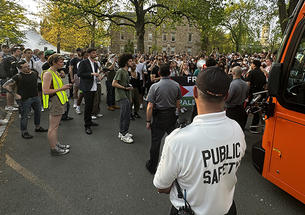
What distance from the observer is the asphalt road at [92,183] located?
9.60 feet

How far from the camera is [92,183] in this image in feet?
11.5

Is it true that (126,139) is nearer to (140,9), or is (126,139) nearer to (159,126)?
(159,126)

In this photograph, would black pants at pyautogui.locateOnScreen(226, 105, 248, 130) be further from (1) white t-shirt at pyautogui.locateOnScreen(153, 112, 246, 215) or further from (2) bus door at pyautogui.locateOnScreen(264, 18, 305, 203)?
(1) white t-shirt at pyautogui.locateOnScreen(153, 112, 246, 215)

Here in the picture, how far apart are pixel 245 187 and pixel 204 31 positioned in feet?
51.4

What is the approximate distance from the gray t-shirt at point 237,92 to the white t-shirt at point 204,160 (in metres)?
3.31

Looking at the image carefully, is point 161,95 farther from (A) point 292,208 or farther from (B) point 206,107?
(A) point 292,208

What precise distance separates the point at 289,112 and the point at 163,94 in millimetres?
1847

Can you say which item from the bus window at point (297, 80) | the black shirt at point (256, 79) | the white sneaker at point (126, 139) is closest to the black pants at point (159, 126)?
the white sneaker at point (126, 139)

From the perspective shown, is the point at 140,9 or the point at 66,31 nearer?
the point at 140,9

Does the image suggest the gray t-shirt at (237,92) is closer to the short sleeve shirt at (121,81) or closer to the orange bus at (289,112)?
the orange bus at (289,112)

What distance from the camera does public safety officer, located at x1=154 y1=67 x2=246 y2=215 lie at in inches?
48.0

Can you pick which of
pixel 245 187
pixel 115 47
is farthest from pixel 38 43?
pixel 115 47

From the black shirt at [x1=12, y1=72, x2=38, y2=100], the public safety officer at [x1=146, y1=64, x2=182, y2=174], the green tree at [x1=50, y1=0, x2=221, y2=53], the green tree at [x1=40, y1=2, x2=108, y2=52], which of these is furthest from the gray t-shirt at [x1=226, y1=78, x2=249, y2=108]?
the green tree at [x1=40, y1=2, x2=108, y2=52]

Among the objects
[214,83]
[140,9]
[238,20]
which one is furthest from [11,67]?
[238,20]
